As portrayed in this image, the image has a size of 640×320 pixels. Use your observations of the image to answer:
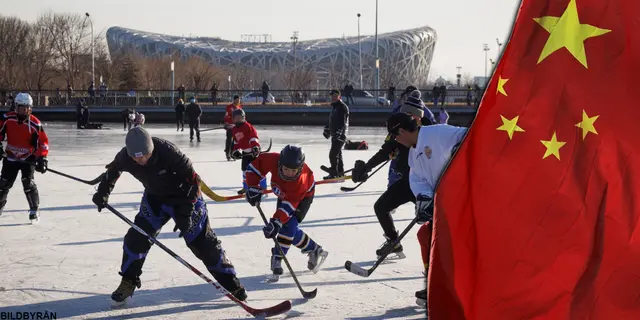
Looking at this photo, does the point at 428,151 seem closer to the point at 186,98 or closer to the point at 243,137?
the point at 243,137

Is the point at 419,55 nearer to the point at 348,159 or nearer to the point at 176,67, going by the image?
the point at 176,67

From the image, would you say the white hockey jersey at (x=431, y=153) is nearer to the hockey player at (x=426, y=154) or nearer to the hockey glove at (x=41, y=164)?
the hockey player at (x=426, y=154)

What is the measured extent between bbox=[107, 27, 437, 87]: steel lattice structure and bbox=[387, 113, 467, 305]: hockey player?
105 m

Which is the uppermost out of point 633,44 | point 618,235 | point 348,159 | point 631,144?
point 633,44

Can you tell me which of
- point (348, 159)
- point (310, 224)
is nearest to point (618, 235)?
point (310, 224)

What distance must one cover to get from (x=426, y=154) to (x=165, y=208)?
1.93 m

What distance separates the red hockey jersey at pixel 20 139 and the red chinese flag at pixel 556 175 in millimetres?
6628

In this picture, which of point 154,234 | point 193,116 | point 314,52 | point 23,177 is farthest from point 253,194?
point 314,52

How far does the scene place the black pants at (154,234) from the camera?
18.3ft

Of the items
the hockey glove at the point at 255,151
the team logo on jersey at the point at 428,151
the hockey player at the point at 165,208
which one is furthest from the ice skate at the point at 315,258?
the hockey glove at the point at 255,151

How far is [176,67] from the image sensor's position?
67812 mm

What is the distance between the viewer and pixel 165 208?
5625 millimetres

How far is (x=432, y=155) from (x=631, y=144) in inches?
76.6

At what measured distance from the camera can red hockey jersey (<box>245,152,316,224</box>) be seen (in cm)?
630
